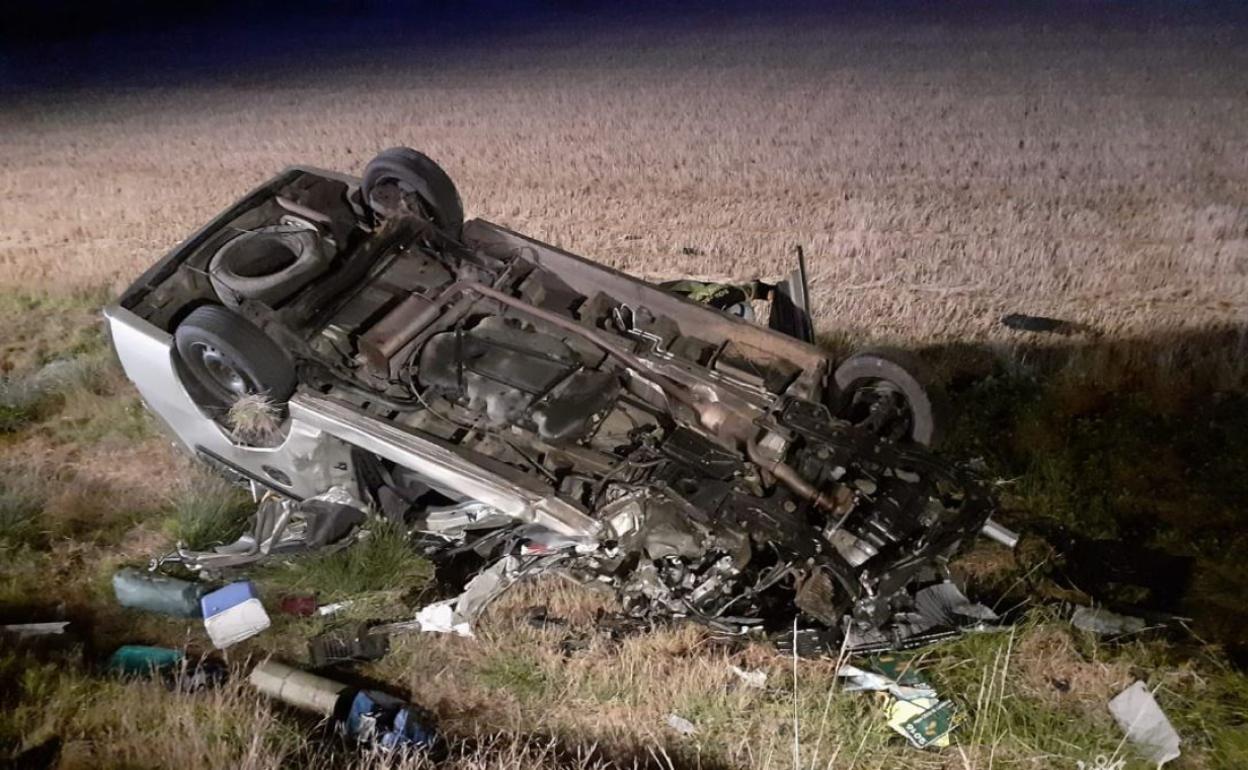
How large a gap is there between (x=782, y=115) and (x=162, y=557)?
6.56m

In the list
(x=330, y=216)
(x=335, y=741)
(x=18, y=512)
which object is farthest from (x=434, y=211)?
(x=335, y=741)

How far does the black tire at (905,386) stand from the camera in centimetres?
386

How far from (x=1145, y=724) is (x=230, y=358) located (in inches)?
150

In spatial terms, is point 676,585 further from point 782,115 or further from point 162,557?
point 782,115

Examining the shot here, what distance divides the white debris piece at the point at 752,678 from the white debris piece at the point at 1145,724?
1265mm

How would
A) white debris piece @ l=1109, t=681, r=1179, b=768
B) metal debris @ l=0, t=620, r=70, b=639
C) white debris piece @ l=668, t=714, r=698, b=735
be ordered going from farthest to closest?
metal debris @ l=0, t=620, r=70, b=639, white debris piece @ l=668, t=714, r=698, b=735, white debris piece @ l=1109, t=681, r=1179, b=768

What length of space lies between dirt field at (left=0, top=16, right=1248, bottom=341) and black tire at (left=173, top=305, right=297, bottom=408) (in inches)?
132

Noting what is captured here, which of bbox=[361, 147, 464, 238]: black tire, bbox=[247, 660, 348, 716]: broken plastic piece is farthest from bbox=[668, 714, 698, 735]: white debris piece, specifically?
bbox=[361, 147, 464, 238]: black tire

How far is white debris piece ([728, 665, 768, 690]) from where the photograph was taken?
3.30 metres

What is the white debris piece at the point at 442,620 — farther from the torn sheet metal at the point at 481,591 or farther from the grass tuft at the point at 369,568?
the grass tuft at the point at 369,568

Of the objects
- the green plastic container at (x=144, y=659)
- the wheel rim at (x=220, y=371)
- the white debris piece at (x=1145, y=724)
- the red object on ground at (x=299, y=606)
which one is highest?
the wheel rim at (x=220, y=371)

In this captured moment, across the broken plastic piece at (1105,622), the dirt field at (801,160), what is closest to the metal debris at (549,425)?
the broken plastic piece at (1105,622)

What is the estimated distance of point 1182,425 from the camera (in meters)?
4.56

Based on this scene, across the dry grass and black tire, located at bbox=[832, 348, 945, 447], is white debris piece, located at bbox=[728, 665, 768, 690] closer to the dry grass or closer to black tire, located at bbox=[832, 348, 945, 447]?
black tire, located at bbox=[832, 348, 945, 447]
